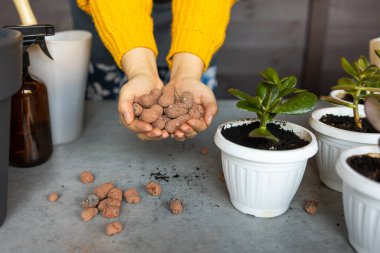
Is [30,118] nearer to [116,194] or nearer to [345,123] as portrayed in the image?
[116,194]

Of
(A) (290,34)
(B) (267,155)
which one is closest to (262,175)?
(B) (267,155)

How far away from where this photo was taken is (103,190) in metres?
0.74

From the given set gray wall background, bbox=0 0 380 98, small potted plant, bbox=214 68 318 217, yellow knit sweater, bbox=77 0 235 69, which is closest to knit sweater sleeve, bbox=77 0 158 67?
yellow knit sweater, bbox=77 0 235 69

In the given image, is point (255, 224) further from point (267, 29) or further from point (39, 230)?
point (267, 29)

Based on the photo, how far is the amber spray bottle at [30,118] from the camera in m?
0.82

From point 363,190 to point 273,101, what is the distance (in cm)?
22

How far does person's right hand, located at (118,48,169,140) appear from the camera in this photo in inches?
30.7

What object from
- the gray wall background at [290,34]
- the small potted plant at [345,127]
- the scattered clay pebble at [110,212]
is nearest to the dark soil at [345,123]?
the small potted plant at [345,127]

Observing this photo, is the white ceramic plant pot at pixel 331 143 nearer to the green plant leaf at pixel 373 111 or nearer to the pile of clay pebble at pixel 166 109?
the green plant leaf at pixel 373 111

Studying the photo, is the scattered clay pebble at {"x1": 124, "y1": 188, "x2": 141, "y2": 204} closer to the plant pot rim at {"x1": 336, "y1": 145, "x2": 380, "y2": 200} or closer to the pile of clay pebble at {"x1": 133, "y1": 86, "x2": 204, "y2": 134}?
the pile of clay pebble at {"x1": 133, "y1": 86, "x2": 204, "y2": 134}

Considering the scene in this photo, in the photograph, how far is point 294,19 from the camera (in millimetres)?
2244

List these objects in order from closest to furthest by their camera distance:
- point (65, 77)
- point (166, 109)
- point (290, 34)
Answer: point (166, 109)
point (65, 77)
point (290, 34)

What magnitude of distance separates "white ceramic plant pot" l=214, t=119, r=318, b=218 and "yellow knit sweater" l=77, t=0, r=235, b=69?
13.0 inches

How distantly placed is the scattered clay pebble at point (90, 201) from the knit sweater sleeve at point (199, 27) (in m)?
0.41
